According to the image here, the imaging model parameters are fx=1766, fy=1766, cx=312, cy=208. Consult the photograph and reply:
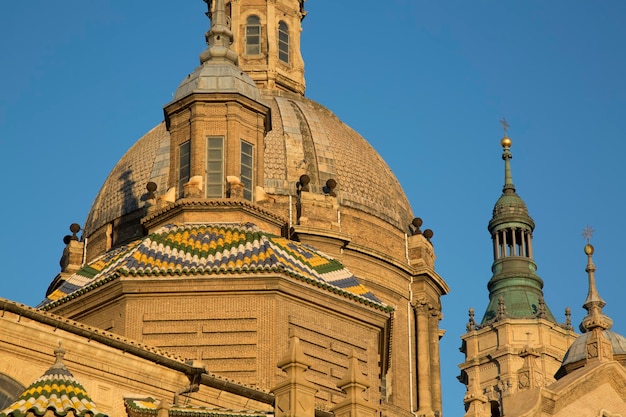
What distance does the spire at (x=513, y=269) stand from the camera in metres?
88.1

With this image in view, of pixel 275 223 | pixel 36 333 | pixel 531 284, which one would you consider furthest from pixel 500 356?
pixel 36 333

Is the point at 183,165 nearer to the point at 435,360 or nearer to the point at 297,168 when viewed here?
the point at 297,168

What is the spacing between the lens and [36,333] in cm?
4194

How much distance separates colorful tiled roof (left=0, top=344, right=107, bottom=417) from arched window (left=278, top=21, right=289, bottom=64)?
39.1 m

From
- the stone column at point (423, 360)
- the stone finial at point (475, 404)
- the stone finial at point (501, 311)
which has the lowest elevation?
the stone finial at point (475, 404)

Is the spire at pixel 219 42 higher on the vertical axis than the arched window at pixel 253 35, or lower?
lower

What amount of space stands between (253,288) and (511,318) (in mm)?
40614

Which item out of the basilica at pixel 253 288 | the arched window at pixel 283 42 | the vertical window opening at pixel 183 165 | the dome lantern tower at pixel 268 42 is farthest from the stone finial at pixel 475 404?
the arched window at pixel 283 42

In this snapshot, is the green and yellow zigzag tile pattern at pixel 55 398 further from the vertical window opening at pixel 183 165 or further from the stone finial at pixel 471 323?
the stone finial at pixel 471 323

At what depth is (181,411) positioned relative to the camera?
134ft

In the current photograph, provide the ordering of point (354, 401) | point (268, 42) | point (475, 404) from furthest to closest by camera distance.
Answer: point (268, 42), point (475, 404), point (354, 401)

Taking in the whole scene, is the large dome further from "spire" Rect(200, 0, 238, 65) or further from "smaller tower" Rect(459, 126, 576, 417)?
"smaller tower" Rect(459, 126, 576, 417)

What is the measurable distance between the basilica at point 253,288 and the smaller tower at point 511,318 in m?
3.36

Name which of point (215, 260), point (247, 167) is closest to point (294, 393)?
point (215, 260)
